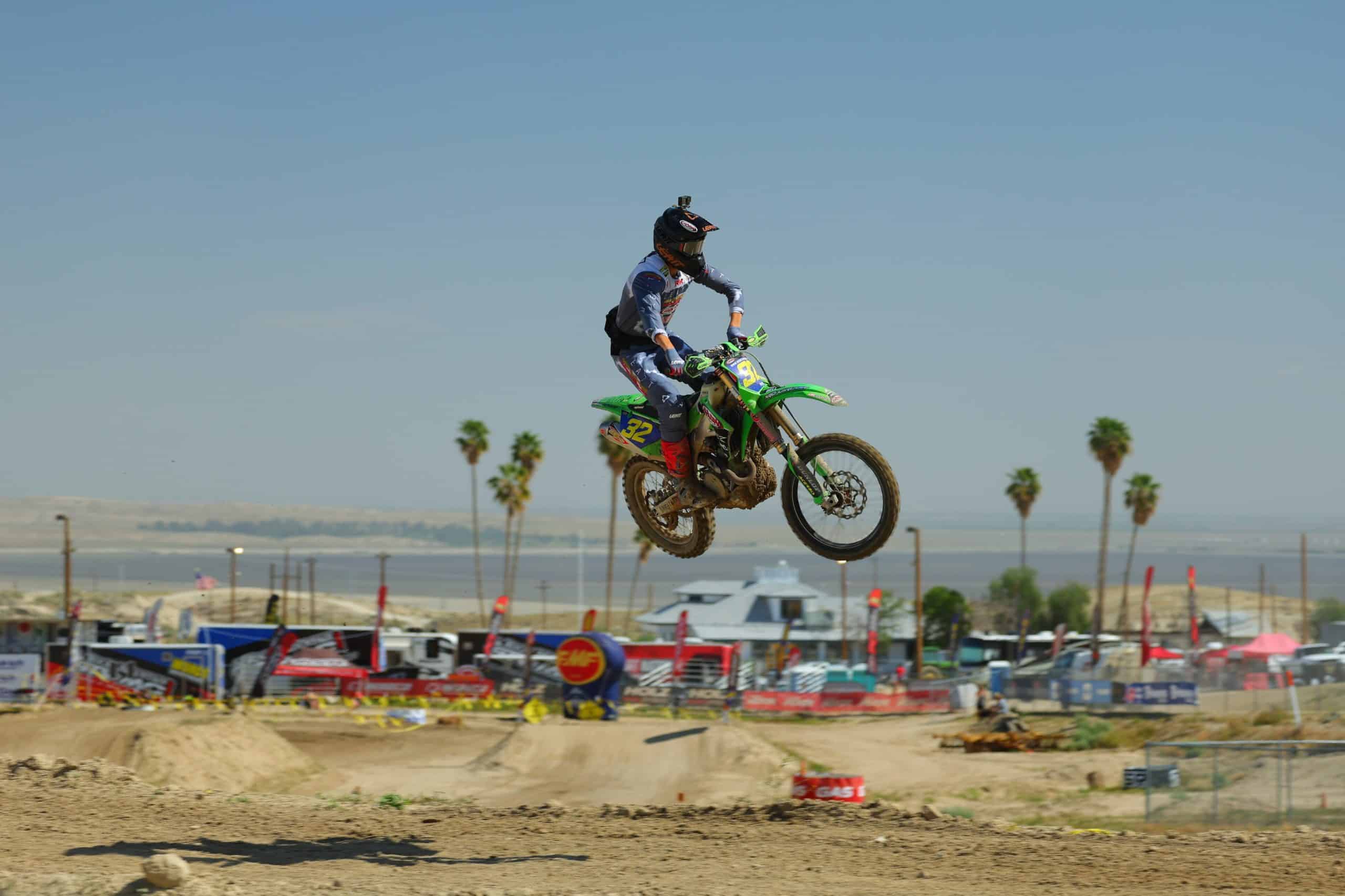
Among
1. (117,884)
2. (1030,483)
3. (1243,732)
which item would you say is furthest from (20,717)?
(1030,483)

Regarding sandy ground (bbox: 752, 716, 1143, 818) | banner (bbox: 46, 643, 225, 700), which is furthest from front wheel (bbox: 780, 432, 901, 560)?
banner (bbox: 46, 643, 225, 700)

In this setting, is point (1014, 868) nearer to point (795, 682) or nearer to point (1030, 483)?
point (795, 682)

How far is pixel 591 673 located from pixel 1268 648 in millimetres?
Answer: 32581

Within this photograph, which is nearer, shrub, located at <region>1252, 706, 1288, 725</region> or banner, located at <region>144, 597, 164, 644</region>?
shrub, located at <region>1252, 706, 1288, 725</region>

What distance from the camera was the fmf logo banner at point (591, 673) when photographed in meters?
41.2

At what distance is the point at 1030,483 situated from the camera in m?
93.2

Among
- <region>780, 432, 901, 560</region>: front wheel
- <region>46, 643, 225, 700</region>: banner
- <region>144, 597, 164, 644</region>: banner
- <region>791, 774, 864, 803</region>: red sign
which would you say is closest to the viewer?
<region>780, 432, 901, 560</region>: front wheel

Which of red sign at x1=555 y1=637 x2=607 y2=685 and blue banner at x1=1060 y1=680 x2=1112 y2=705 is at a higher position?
red sign at x1=555 y1=637 x2=607 y2=685

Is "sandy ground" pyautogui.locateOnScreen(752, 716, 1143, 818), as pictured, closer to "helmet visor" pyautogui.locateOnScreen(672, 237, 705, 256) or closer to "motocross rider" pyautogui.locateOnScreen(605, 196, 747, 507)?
"motocross rider" pyautogui.locateOnScreen(605, 196, 747, 507)

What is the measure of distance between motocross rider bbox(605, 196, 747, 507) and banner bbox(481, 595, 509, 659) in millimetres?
41160

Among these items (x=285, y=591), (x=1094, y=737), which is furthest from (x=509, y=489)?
(x=1094, y=737)

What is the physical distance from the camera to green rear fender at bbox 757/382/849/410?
39.5 ft

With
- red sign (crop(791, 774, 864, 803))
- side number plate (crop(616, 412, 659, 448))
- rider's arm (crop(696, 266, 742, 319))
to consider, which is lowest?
red sign (crop(791, 774, 864, 803))

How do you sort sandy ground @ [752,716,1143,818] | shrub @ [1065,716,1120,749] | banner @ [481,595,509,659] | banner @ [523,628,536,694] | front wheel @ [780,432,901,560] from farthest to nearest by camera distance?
1. banner @ [481,595,509,659]
2. banner @ [523,628,536,694]
3. shrub @ [1065,716,1120,749]
4. sandy ground @ [752,716,1143,818]
5. front wheel @ [780,432,901,560]
